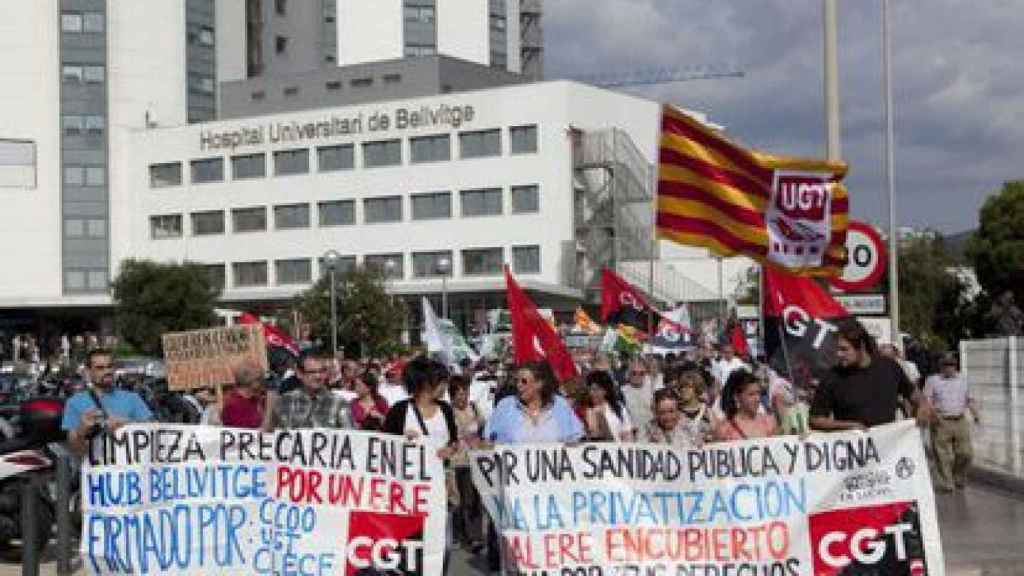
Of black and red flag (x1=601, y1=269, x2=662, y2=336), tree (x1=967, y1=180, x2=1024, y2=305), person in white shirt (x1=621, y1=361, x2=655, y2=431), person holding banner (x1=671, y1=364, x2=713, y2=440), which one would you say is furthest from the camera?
tree (x1=967, y1=180, x2=1024, y2=305)

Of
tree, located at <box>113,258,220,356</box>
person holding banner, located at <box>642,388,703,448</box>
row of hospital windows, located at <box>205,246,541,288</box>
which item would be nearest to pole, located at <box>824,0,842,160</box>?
person holding banner, located at <box>642,388,703,448</box>

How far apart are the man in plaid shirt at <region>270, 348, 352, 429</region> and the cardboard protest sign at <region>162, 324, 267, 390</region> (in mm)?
7577

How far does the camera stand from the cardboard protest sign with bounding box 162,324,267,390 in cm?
1794

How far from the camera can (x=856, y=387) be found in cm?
1027

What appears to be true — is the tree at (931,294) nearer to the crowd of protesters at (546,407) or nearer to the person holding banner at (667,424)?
the crowd of protesters at (546,407)

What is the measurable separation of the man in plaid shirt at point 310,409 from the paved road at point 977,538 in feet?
9.89

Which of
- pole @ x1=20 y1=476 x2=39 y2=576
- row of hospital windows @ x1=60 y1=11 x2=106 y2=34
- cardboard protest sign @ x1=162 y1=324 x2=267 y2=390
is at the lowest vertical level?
pole @ x1=20 y1=476 x2=39 y2=576

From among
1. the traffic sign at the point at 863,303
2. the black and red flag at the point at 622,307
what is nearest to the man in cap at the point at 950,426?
the traffic sign at the point at 863,303

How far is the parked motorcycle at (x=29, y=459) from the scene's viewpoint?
12664mm

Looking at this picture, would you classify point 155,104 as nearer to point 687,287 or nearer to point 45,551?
point 687,287

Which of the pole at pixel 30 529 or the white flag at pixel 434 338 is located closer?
the pole at pixel 30 529

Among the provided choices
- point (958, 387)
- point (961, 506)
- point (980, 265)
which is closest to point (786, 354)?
point (961, 506)

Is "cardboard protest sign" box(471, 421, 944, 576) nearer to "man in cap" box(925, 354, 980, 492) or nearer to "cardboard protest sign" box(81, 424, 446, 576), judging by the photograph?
"cardboard protest sign" box(81, 424, 446, 576)

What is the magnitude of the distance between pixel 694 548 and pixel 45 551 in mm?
6879
